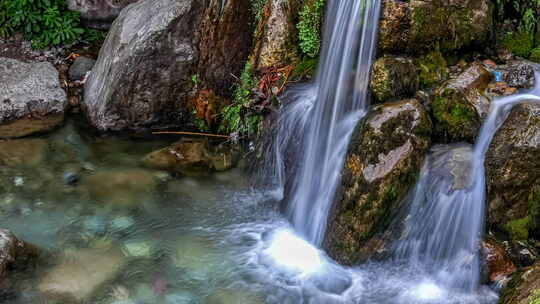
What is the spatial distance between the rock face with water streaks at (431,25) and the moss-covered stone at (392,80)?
33 cm

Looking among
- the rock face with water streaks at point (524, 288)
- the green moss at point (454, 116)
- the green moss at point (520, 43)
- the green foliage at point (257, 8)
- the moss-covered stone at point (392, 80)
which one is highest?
the green foliage at point (257, 8)

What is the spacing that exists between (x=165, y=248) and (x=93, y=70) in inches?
136

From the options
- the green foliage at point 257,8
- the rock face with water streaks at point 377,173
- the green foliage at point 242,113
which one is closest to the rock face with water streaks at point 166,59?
the green foliage at point 257,8

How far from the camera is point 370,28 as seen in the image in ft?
17.9

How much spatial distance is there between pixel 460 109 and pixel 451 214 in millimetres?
999

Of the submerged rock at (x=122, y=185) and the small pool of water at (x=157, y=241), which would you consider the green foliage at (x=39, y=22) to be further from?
the submerged rock at (x=122, y=185)

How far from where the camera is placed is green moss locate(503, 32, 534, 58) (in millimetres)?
5641

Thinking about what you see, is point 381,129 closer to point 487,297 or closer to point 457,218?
point 457,218

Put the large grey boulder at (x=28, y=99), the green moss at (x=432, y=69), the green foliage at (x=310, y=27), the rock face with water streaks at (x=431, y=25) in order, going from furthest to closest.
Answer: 1. the large grey boulder at (x=28, y=99)
2. the green foliage at (x=310, y=27)
3. the rock face with water streaks at (x=431, y=25)
4. the green moss at (x=432, y=69)

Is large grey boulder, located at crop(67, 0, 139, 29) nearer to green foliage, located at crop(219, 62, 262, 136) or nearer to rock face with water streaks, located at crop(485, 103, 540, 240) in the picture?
green foliage, located at crop(219, 62, 262, 136)

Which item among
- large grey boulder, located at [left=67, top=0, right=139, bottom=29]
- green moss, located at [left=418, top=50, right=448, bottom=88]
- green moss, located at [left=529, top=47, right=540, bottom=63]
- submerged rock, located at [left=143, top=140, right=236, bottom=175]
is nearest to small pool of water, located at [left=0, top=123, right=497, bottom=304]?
submerged rock, located at [left=143, top=140, right=236, bottom=175]

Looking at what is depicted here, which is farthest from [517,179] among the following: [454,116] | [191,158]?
[191,158]

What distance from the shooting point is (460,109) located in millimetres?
4863

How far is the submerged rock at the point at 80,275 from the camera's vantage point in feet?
14.6
